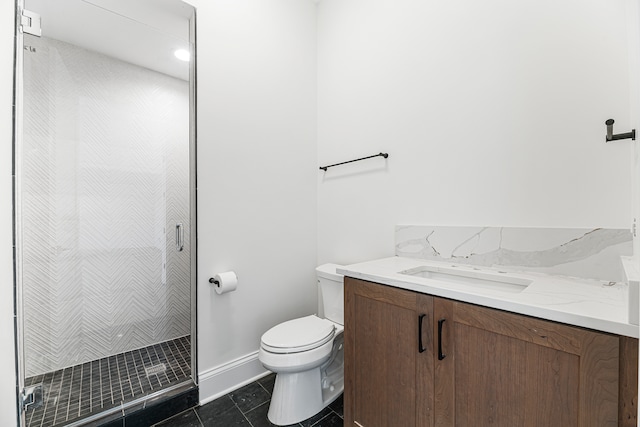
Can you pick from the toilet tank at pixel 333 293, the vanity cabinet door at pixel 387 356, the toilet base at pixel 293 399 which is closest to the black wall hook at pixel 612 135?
the vanity cabinet door at pixel 387 356

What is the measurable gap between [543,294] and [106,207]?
2.51 m

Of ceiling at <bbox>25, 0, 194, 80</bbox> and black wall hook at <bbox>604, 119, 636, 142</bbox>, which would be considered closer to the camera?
black wall hook at <bbox>604, 119, 636, 142</bbox>

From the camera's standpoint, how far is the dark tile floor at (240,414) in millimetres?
1460

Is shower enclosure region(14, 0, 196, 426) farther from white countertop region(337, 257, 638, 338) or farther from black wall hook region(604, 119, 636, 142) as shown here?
black wall hook region(604, 119, 636, 142)

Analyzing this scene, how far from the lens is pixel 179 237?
7.04ft

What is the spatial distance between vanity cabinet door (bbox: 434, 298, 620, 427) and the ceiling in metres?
2.10

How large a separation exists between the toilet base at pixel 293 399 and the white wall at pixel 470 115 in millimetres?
813

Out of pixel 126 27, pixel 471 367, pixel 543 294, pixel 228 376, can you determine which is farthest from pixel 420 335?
pixel 126 27

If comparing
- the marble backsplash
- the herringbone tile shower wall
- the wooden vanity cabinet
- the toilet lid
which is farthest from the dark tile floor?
the marble backsplash

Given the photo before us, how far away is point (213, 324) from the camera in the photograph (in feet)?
5.60

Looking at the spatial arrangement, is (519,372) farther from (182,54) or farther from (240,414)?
(182,54)

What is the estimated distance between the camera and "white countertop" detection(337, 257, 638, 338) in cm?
71

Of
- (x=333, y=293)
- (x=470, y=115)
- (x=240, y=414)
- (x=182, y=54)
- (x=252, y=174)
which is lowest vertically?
(x=240, y=414)

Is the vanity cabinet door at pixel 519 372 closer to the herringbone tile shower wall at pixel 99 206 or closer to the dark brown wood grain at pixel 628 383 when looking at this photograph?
the dark brown wood grain at pixel 628 383
